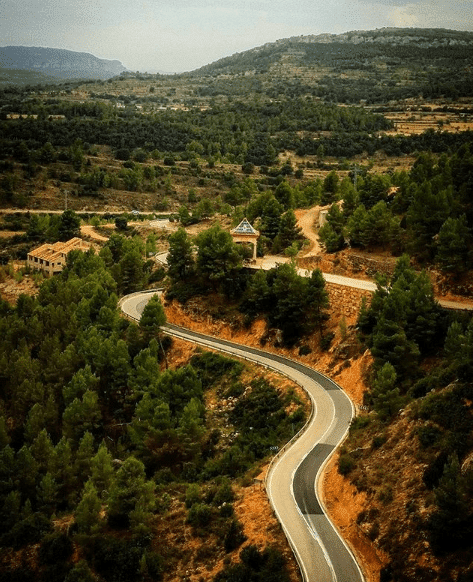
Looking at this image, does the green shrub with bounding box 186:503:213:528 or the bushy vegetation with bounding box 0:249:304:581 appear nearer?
the green shrub with bounding box 186:503:213:528

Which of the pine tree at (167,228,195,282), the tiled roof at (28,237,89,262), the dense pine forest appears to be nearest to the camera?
the dense pine forest

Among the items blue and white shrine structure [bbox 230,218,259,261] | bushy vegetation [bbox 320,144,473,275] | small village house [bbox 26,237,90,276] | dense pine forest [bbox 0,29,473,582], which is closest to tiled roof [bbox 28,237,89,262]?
small village house [bbox 26,237,90,276]

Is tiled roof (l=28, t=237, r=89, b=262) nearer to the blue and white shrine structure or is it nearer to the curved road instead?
the blue and white shrine structure

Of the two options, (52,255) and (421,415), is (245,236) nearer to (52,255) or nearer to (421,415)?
(421,415)

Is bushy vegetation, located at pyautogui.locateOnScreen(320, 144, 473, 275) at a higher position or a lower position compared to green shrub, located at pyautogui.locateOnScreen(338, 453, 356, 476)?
higher

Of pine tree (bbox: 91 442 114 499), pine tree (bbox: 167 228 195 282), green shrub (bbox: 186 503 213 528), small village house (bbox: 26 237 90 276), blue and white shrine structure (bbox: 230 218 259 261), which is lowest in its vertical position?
small village house (bbox: 26 237 90 276)

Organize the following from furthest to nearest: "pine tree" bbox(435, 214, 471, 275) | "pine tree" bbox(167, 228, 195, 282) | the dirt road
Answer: the dirt road < "pine tree" bbox(167, 228, 195, 282) < "pine tree" bbox(435, 214, 471, 275)

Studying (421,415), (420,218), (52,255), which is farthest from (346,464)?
(52,255)

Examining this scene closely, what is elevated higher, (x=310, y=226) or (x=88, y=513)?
(x=310, y=226)

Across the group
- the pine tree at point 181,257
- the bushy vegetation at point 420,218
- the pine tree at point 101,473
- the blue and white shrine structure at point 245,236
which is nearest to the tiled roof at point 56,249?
the pine tree at point 181,257
